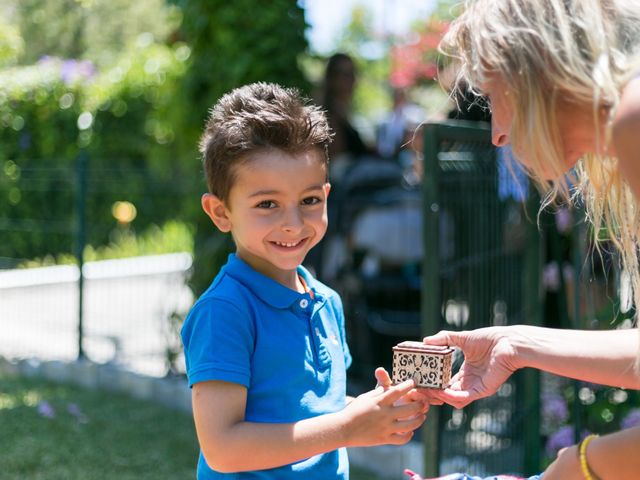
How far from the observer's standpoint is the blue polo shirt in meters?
1.91

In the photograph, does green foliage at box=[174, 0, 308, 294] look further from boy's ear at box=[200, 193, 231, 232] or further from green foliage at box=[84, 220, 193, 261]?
green foliage at box=[84, 220, 193, 261]

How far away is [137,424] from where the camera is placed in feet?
17.3

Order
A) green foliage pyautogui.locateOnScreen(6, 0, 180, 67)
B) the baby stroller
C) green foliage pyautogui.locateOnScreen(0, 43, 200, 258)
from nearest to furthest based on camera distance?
the baby stroller
green foliage pyautogui.locateOnScreen(6, 0, 180, 67)
green foliage pyautogui.locateOnScreen(0, 43, 200, 258)

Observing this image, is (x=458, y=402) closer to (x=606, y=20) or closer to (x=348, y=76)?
(x=606, y=20)

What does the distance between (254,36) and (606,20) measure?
390cm

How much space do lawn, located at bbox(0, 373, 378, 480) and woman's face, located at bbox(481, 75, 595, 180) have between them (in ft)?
9.96

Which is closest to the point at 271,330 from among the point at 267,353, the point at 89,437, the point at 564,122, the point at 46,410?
the point at 267,353

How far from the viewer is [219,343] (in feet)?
6.23

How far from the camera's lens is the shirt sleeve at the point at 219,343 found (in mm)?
1878

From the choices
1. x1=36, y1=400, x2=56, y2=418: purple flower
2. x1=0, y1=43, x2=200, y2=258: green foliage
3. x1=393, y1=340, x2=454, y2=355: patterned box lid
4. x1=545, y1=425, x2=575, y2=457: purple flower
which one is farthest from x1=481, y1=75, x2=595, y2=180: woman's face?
x1=0, y1=43, x2=200, y2=258: green foliage

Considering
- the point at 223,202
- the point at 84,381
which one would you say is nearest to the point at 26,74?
the point at 84,381

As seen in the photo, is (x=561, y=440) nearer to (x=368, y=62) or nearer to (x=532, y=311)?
(x=532, y=311)

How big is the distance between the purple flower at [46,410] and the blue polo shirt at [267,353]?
11.6ft

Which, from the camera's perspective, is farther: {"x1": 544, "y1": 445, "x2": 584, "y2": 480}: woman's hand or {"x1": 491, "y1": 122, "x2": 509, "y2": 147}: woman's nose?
{"x1": 491, "y1": 122, "x2": 509, "y2": 147}: woman's nose
